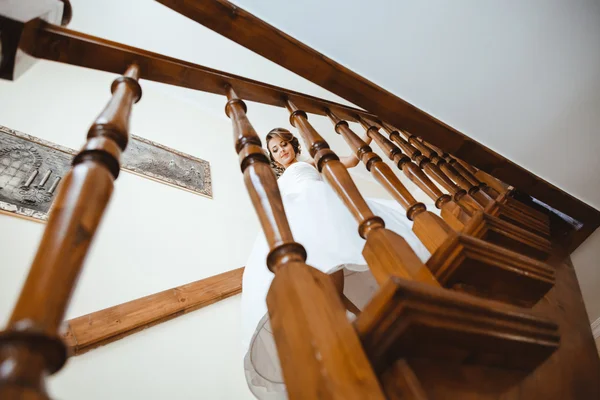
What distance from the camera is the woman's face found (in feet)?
7.18

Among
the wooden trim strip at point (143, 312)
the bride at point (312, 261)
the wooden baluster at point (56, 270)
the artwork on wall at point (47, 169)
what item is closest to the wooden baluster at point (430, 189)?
the bride at point (312, 261)

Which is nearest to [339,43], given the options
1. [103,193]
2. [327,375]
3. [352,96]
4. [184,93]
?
[352,96]

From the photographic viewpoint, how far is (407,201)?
3.08ft

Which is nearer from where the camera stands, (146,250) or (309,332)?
(309,332)

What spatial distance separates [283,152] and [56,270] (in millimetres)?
1870

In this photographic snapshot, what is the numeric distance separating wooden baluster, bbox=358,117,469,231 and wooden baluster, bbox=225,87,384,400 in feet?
2.22

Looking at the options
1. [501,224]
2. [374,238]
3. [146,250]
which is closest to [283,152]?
[146,250]

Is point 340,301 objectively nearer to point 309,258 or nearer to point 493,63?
point 309,258

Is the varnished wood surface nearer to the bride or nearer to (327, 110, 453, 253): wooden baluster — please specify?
(327, 110, 453, 253): wooden baluster

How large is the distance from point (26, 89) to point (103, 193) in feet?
8.99

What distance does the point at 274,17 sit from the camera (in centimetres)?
102

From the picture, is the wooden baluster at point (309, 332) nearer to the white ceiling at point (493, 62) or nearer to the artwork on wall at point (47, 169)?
the white ceiling at point (493, 62)

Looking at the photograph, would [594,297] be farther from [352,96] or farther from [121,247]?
[121,247]

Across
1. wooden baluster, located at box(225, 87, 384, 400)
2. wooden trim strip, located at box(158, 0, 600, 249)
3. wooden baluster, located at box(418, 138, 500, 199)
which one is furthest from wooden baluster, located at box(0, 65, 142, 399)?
wooden baluster, located at box(418, 138, 500, 199)
